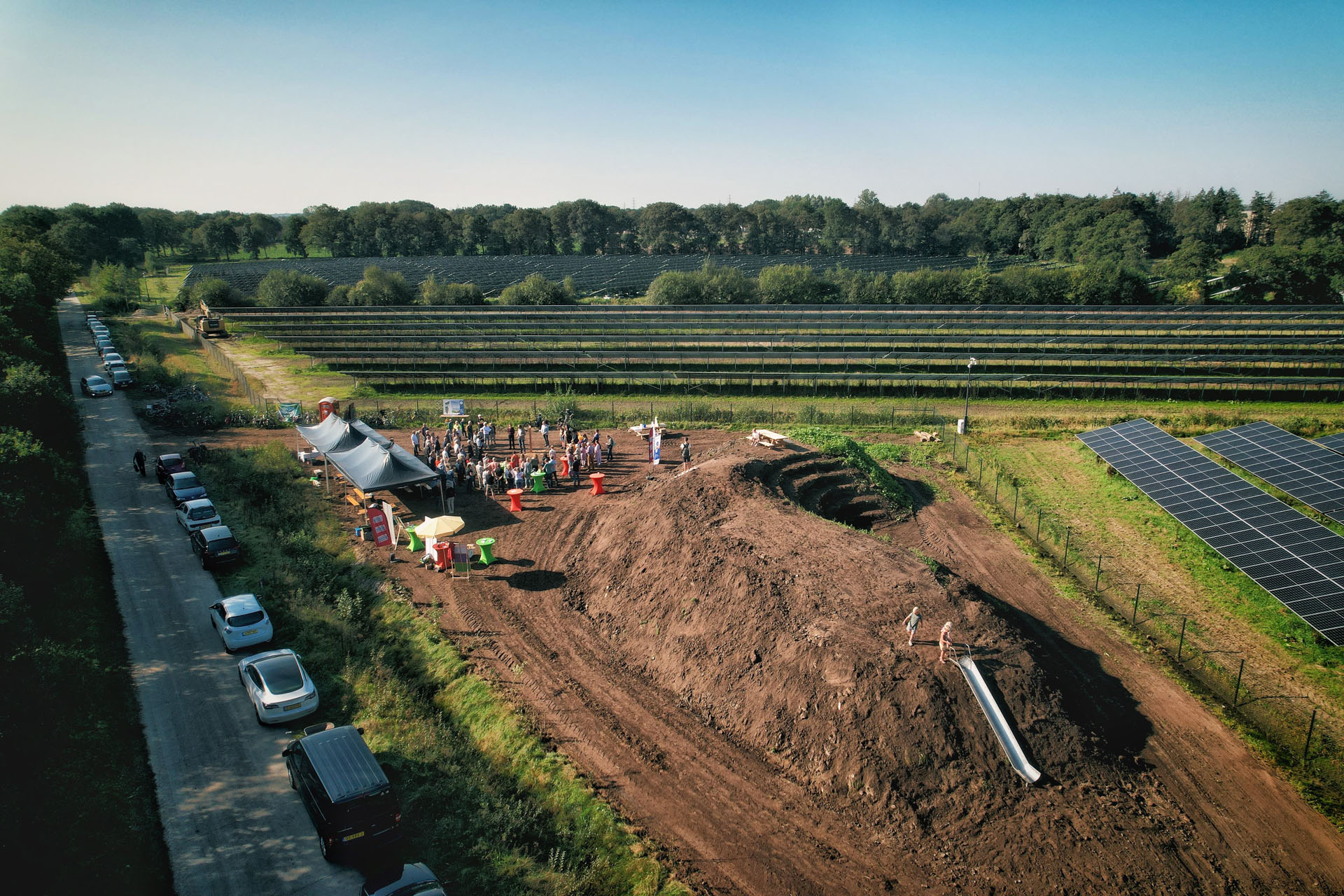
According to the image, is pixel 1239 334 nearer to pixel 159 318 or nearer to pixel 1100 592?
pixel 1100 592

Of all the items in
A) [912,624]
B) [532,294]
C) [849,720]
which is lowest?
[849,720]

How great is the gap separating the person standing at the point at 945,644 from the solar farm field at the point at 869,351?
31.0m

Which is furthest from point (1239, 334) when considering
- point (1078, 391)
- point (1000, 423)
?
point (1000, 423)

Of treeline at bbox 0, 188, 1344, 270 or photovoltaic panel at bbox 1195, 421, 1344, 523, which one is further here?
treeline at bbox 0, 188, 1344, 270

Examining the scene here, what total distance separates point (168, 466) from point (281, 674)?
1940 cm

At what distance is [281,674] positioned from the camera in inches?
647

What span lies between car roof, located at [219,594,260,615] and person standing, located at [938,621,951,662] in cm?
1716

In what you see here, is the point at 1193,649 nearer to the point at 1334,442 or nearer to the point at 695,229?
the point at 1334,442

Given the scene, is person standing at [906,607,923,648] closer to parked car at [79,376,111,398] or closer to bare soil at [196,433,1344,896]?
bare soil at [196,433,1344,896]

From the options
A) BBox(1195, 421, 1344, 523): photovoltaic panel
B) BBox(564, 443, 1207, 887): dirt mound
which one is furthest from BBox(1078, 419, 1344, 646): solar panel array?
BBox(564, 443, 1207, 887): dirt mound

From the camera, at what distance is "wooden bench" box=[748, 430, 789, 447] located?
29.7 metres

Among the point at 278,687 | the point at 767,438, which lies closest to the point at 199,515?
the point at 278,687

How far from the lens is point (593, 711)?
54.8 ft

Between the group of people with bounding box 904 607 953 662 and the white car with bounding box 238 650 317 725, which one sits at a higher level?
the group of people with bounding box 904 607 953 662
